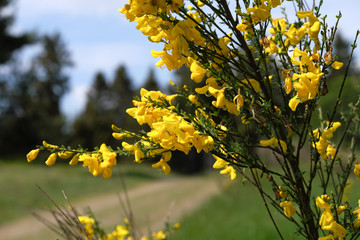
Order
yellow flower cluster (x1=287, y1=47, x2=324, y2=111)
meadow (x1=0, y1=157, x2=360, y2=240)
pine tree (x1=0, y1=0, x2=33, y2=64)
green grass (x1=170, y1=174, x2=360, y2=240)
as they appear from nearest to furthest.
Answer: yellow flower cluster (x1=287, y1=47, x2=324, y2=111), green grass (x1=170, y1=174, x2=360, y2=240), meadow (x1=0, y1=157, x2=360, y2=240), pine tree (x1=0, y1=0, x2=33, y2=64)

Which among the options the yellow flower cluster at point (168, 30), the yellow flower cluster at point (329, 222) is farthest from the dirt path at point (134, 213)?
the yellow flower cluster at point (168, 30)

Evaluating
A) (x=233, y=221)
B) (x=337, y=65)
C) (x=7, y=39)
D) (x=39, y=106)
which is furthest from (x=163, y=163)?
(x=39, y=106)

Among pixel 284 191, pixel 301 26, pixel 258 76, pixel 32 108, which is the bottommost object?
pixel 284 191

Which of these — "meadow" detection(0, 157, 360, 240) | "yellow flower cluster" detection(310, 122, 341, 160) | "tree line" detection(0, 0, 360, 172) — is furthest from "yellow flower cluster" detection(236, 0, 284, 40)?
"tree line" detection(0, 0, 360, 172)

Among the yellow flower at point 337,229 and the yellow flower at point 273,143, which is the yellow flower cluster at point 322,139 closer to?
the yellow flower at point 273,143

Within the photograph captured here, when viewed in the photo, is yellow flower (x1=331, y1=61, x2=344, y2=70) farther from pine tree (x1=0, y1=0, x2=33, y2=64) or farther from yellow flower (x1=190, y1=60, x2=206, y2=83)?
pine tree (x1=0, y1=0, x2=33, y2=64)

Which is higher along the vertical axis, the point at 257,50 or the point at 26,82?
the point at 26,82

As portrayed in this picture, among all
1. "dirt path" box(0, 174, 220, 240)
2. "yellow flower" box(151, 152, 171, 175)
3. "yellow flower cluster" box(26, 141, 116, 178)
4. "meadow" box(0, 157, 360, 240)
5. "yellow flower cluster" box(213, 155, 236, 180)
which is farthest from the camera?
"dirt path" box(0, 174, 220, 240)

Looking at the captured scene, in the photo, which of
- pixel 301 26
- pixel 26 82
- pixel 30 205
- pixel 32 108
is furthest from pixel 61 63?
pixel 301 26

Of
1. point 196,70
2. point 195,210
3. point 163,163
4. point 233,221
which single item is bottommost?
point 163,163

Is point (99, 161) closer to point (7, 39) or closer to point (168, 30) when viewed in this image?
point (168, 30)

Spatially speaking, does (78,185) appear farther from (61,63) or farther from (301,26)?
(61,63)

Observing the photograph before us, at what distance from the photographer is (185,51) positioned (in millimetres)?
1603

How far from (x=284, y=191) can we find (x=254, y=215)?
18.3ft
